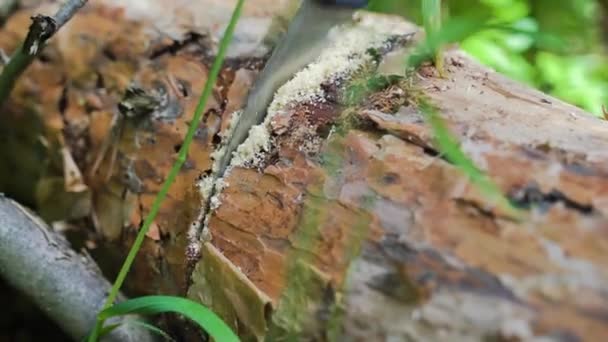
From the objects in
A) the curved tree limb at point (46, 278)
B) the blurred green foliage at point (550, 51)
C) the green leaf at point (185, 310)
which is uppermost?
the blurred green foliage at point (550, 51)

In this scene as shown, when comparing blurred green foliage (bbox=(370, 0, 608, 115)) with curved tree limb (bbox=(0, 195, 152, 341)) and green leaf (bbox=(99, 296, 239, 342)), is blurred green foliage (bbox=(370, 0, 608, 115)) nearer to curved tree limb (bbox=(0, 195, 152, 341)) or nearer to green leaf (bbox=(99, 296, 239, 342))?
curved tree limb (bbox=(0, 195, 152, 341))

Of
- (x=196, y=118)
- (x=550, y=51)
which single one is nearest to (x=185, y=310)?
(x=196, y=118)

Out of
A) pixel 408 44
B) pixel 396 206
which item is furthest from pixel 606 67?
pixel 396 206

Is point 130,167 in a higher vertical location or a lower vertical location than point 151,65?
lower

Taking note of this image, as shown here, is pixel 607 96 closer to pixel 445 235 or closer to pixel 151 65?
pixel 151 65

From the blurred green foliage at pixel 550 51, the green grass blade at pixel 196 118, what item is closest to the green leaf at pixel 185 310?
the green grass blade at pixel 196 118

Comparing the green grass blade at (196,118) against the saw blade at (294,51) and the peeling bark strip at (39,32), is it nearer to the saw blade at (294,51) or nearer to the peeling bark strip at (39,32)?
the saw blade at (294,51)

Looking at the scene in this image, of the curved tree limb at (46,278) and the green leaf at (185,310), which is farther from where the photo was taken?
the curved tree limb at (46,278)
